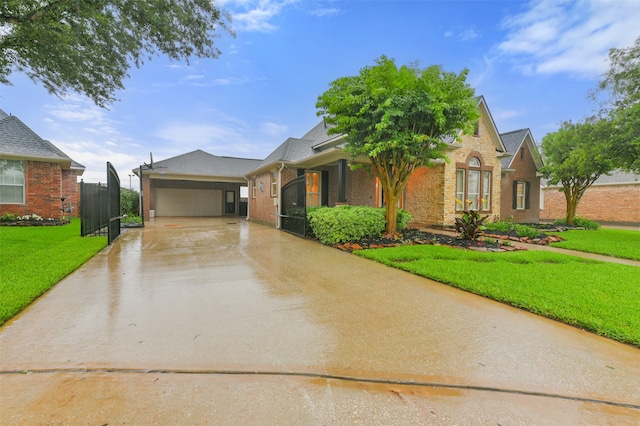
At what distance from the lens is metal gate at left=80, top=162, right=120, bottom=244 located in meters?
8.48

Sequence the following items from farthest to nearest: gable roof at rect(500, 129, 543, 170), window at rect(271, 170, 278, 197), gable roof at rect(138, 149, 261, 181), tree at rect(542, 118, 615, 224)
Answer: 1. gable roof at rect(138, 149, 261, 181)
2. gable roof at rect(500, 129, 543, 170)
3. window at rect(271, 170, 278, 197)
4. tree at rect(542, 118, 615, 224)

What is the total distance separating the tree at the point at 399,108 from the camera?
738cm

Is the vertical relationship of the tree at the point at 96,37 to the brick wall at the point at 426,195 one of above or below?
A: above

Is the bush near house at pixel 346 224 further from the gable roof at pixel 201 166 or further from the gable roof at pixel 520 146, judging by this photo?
the gable roof at pixel 201 166

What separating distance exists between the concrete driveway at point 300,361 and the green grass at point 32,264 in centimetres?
24

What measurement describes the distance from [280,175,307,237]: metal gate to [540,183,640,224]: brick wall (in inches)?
744

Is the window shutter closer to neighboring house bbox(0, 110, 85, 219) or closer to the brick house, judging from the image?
the brick house

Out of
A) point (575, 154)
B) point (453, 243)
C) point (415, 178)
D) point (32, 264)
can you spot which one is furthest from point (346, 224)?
point (575, 154)

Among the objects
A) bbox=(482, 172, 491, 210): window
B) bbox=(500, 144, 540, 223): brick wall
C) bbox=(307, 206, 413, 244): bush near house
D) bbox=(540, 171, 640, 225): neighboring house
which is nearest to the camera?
bbox=(307, 206, 413, 244): bush near house

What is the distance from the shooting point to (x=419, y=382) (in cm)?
202

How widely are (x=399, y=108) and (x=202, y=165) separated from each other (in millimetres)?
16721

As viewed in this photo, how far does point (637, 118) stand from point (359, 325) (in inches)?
435

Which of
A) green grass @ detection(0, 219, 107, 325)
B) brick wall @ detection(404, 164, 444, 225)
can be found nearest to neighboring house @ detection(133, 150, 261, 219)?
green grass @ detection(0, 219, 107, 325)

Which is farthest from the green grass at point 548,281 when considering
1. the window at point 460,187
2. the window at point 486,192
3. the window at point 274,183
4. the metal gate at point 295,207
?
the window at point 486,192
